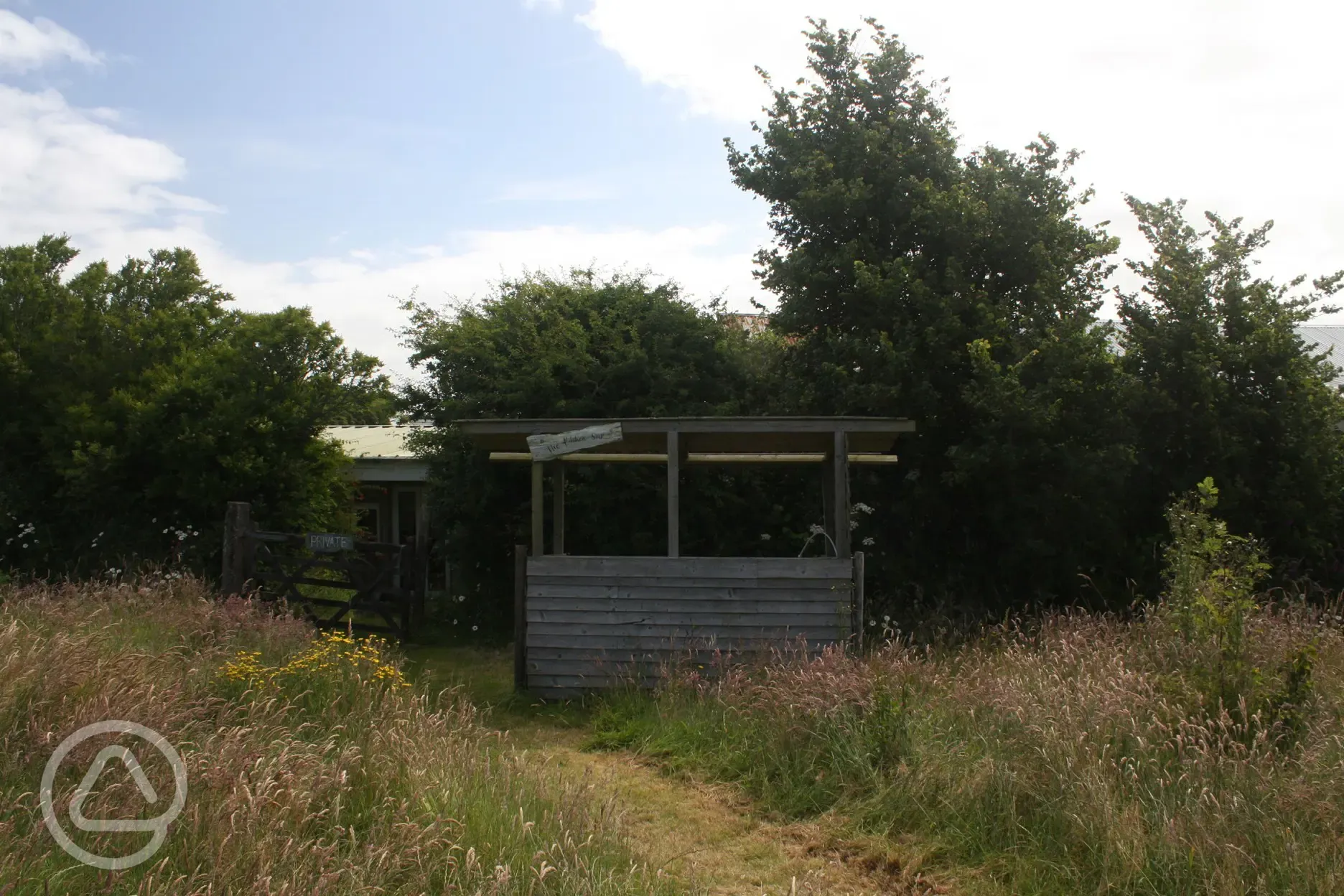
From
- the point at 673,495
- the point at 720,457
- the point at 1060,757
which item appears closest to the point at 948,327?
the point at 720,457

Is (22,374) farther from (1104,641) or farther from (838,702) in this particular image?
(1104,641)

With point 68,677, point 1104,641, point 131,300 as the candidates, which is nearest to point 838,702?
point 1104,641

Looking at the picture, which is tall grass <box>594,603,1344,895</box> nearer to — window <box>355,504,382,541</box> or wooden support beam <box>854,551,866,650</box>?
wooden support beam <box>854,551,866,650</box>

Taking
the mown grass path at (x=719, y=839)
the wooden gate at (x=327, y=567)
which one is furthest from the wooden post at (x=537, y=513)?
the wooden gate at (x=327, y=567)

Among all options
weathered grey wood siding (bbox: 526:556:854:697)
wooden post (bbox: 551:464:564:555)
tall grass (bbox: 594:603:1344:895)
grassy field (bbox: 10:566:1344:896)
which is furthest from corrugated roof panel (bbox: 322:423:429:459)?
tall grass (bbox: 594:603:1344:895)

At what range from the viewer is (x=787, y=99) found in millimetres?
13352

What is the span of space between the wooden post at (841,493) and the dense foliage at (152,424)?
7847 millimetres

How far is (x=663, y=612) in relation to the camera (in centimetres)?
932

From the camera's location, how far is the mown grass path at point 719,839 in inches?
202

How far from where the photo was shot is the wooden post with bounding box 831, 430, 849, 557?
9.30 m

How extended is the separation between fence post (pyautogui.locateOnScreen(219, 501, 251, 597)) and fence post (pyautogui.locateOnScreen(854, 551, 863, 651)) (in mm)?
7262

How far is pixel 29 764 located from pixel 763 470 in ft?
31.2

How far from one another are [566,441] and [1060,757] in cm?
515

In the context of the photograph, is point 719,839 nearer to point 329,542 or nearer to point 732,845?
point 732,845
